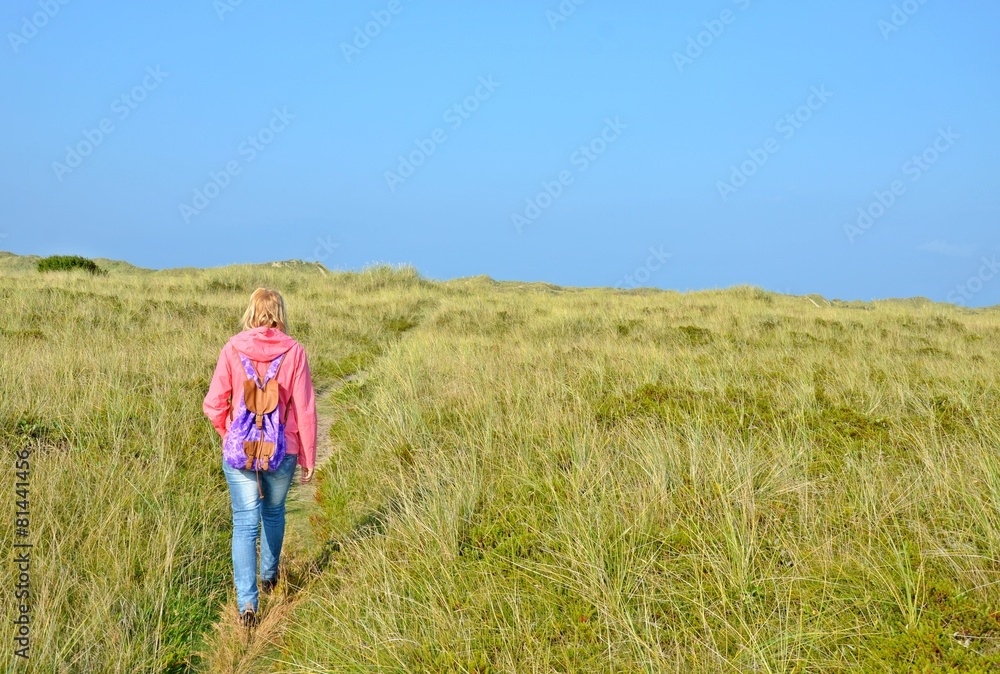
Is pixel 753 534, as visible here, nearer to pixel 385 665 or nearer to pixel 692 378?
pixel 385 665

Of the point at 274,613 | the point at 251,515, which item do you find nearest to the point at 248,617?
the point at 274,613

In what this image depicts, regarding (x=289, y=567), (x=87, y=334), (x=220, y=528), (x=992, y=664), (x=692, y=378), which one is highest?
(x=87, y=334)

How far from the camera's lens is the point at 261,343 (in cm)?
405

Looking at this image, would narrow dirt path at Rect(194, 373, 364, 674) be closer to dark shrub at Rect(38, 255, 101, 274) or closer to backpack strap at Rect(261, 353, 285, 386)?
backpack strap at Rect(261, 353, 285, 386)

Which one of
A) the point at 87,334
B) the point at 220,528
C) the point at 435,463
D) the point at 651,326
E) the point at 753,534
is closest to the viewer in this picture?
the point at 753,534

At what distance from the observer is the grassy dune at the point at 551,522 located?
3.16m

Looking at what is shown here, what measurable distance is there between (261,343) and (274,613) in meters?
1.68

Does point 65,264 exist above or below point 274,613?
above

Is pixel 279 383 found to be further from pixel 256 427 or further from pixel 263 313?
pixel 263 313

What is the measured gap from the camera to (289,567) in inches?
186

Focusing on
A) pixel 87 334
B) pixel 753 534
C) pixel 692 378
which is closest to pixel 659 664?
pixel 753 534

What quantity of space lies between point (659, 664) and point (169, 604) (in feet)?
9.65

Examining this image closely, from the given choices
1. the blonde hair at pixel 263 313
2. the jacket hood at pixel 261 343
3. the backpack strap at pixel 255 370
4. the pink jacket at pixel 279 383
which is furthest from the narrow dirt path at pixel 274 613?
the blonde hair at pixel 263 313

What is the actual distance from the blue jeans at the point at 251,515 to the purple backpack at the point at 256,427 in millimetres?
133
